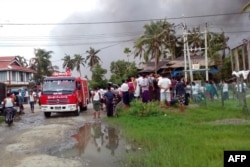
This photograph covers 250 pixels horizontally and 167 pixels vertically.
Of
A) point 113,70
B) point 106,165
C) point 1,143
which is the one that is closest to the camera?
point 106,165

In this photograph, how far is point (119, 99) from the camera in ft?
82.0

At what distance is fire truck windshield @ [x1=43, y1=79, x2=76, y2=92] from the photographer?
2257 cm

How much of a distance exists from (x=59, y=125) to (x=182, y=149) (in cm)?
919

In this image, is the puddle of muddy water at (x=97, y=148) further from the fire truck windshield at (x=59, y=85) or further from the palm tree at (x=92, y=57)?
the palm tree at (x=92, y=57)

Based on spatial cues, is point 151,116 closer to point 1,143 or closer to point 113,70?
point 1,143

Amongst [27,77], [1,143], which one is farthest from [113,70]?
[1,143]

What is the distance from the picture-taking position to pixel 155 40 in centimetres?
5409

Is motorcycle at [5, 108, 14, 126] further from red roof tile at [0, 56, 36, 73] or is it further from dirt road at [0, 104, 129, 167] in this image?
red roof tile at [0, 56, 36, 73]

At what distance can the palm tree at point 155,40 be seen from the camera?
5434cm

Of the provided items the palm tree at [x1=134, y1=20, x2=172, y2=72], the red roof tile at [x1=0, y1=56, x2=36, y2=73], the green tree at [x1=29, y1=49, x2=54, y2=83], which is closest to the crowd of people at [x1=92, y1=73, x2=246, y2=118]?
the palm tree at [x1=134, y1=20, x2=172, y2=72]

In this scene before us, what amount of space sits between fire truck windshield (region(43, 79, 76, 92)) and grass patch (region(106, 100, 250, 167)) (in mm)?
4747

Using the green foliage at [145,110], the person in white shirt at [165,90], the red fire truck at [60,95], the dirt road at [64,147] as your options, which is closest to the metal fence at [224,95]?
the person in white shirt at [165,90]

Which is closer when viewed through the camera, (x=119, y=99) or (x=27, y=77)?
(x=119, y=99)

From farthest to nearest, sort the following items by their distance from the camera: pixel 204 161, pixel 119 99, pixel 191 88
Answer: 1. pixel 191 88
2. pixel 119 99
3. pixel 204 161
